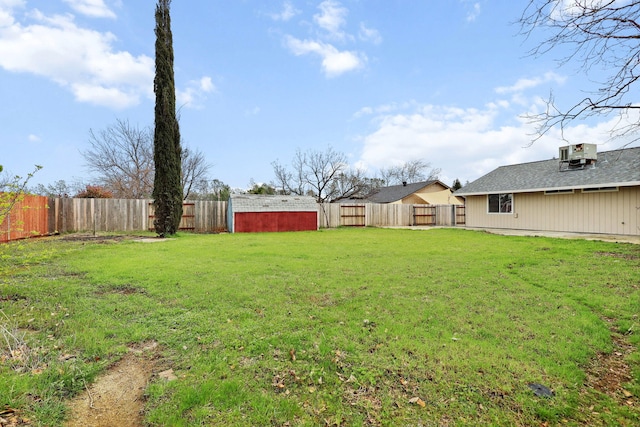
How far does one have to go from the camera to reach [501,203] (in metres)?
17.6

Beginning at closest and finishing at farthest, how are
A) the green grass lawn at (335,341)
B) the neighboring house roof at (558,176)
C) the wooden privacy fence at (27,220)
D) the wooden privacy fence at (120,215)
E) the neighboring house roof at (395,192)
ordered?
the green grass lawn at (335,341), the wooden privacy fence at (27,220), the neighboring house roof at (558,176), the wooden privacy fence at (120,215), the neighboring house roof at (395,192)

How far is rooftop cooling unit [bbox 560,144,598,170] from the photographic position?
1477 cm

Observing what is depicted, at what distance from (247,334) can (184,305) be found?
1441mm

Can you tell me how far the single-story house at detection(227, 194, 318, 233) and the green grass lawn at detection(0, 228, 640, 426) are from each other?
10.6 meters

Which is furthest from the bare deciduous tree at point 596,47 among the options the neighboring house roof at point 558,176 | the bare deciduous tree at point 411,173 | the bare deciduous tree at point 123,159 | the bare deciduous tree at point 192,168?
the bare deciduous tree at point 411,173

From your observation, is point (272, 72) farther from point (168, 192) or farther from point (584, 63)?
point (584, 63)

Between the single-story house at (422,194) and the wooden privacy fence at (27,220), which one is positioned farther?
the single-story house at (422,194)

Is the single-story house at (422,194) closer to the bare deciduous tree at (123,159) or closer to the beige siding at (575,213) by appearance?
the beige siding at (575,213)

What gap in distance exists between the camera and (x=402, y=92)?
14773 millimetres

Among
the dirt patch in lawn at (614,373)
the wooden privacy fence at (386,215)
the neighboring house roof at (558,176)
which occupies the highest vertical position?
the neighboring house roof at (558,176)

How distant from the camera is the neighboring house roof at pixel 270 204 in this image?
679 inches

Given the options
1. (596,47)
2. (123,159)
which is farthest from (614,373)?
(123,159)

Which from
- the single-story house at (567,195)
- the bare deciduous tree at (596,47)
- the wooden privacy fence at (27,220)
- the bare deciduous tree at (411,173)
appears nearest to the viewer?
the bare deciduous tree at (596,47)

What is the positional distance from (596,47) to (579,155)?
623 inches
